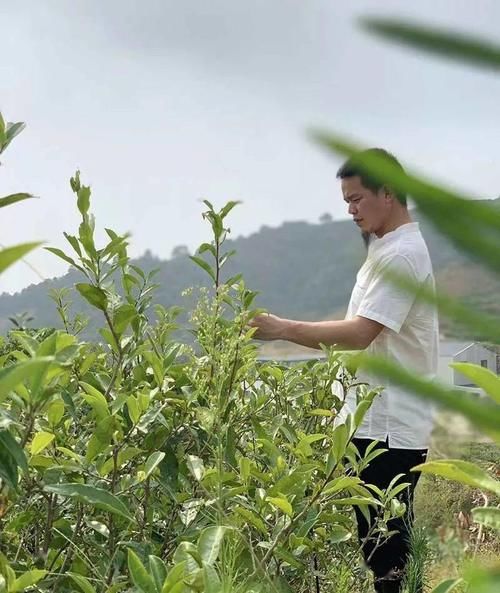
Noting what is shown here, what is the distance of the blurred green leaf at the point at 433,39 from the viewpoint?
0.14m

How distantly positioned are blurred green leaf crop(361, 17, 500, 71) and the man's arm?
8.73ft

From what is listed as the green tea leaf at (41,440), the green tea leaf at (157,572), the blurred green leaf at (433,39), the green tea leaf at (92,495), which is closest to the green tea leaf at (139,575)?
the green tea leaf at (157,572)

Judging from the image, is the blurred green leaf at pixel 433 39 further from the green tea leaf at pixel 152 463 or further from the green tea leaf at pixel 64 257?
the green tea leaf at pixel 64 257

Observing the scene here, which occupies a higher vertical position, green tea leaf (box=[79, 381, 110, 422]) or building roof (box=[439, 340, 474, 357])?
building roof (box=[439, 340, 474, 357])

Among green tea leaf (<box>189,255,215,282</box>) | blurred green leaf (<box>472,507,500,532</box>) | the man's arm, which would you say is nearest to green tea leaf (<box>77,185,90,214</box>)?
green tea leaf (<box>189,255,215,282</box>)

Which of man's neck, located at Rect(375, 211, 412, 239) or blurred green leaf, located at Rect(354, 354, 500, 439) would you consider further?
man's neck, located at Rect(375, 211, 412, 239)

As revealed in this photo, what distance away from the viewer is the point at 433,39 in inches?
5.6

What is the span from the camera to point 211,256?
7.37ft

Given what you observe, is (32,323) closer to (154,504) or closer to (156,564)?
(154,504)

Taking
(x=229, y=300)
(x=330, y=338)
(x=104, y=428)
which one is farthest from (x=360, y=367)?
(x=330, y=338)

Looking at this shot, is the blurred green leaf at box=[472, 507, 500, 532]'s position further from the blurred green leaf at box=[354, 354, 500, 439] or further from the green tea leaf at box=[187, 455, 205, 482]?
the green tea leaf at box=[187, 455, 205, 482]

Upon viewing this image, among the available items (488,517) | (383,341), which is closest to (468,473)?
(488,517)

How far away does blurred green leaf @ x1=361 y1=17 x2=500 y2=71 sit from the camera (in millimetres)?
142

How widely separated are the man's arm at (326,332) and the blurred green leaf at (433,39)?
266 cm
